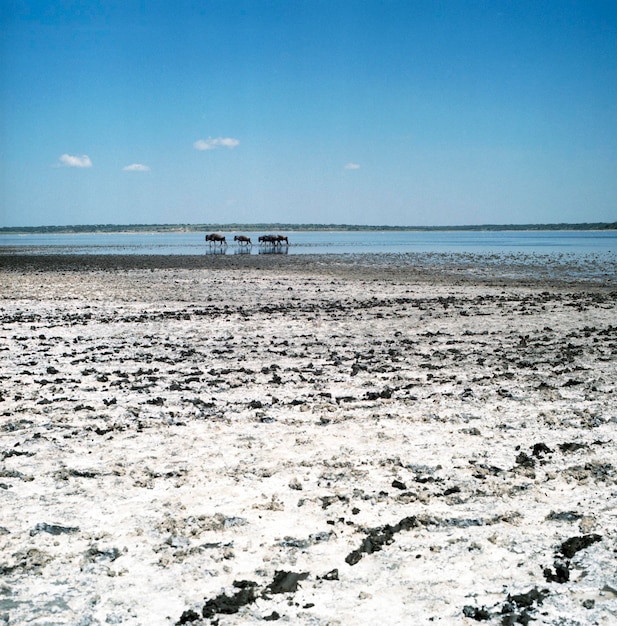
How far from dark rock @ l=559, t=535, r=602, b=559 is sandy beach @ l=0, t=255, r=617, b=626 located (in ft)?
0.06

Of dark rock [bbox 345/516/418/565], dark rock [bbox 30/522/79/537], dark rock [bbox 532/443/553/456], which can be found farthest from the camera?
dark rock [bbox 532/443/553/456]

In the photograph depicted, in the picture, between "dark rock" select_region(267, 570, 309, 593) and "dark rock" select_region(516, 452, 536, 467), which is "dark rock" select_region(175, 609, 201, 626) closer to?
"dark rock" select_region(267, 570, 309, 593)

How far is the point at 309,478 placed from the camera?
21.1ft

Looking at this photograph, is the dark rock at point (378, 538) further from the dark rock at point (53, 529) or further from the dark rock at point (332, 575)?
the dark rock at point (53, 529)

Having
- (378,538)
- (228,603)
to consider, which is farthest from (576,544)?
(228,603)

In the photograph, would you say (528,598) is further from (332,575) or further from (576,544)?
(332,575)

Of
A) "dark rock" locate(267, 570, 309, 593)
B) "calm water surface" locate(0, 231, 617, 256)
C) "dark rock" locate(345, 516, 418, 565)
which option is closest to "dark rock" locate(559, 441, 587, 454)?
"dark rock" locate(345, 516, 418, 565)

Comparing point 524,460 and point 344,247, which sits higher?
point 344,247

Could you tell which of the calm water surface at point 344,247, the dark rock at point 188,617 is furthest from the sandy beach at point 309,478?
the calm water surface at point 344,247

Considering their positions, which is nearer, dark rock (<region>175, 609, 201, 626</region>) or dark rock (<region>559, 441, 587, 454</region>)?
dark rock (<region>175, 609, 201, 626</region>)

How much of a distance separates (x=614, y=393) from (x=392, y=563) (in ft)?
20.2

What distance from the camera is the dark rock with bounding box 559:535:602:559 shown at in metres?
4.89

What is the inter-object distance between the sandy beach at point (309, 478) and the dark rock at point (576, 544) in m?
0.02

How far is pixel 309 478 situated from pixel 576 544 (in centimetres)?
244
